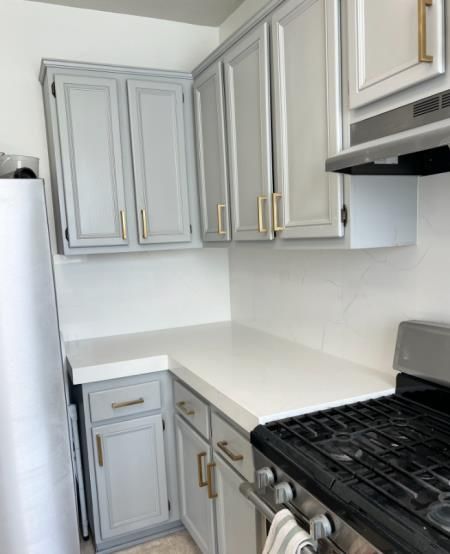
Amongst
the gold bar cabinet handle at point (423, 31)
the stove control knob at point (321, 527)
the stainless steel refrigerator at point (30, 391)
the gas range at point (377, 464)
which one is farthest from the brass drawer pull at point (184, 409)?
the gold bar cabinet handle at point (423, 31)

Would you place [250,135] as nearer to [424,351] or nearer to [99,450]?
[424,351]

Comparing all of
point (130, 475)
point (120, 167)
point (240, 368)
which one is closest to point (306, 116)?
point (240, 368)

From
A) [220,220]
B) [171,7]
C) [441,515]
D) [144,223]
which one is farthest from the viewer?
[171,7]

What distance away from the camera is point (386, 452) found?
114cm

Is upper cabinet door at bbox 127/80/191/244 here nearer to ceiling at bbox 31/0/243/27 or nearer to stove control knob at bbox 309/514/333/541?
ceiling at bbox 31/0/243/27

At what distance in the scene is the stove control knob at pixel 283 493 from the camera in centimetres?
116

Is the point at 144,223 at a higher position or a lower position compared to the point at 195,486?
higher

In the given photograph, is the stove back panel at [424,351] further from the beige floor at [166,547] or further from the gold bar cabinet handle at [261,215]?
the beige floor at [166,547]

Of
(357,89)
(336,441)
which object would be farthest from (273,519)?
(357,89)

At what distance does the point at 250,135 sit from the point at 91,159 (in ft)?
2.69

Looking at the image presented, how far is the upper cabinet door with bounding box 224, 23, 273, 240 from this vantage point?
5.67 feet

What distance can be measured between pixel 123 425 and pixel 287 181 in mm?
1298

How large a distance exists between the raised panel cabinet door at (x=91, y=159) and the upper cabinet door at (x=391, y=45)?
4.33 feet

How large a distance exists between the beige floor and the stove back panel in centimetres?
140
